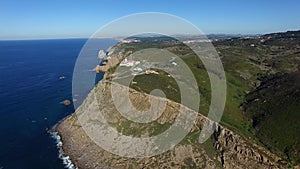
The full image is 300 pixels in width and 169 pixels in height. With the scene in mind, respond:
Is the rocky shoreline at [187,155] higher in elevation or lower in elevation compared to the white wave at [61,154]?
higher

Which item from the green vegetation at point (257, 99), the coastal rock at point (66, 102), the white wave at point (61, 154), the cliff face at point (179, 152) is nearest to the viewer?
the cliff face at point (179, 152)

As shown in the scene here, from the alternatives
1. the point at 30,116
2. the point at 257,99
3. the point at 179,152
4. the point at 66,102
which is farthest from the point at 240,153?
the point at 66,102

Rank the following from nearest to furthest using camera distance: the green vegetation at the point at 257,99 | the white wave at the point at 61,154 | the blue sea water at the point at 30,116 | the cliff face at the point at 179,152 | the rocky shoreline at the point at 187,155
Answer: the rocky shoreline at the point at 187,155 → the cliff face at the point at 179,152 → the green vegetation at the point at 257,99 → the white wave at the point at 61,154 → the blue sea water at the point at 30,116

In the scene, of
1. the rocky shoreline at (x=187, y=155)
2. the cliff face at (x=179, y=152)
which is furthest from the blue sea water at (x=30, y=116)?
the cliff face at (x=179, y=152)

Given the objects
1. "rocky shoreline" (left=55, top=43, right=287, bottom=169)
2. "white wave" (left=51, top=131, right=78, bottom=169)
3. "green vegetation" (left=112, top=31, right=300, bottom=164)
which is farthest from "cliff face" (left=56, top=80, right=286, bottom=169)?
"green vegetation" (left=112, top=31, right=300, bottom=164)

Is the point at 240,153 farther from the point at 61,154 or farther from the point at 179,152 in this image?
the point at 61,154

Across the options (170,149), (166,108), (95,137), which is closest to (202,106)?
(166,108)

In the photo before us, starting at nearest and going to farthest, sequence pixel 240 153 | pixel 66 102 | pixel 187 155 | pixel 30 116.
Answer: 1. pixel 240 153
2. pixel 187 155
3. pixel 30 116
4. pixel 66 102

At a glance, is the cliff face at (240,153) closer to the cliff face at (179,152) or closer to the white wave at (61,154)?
the cliff face at (179,152)
